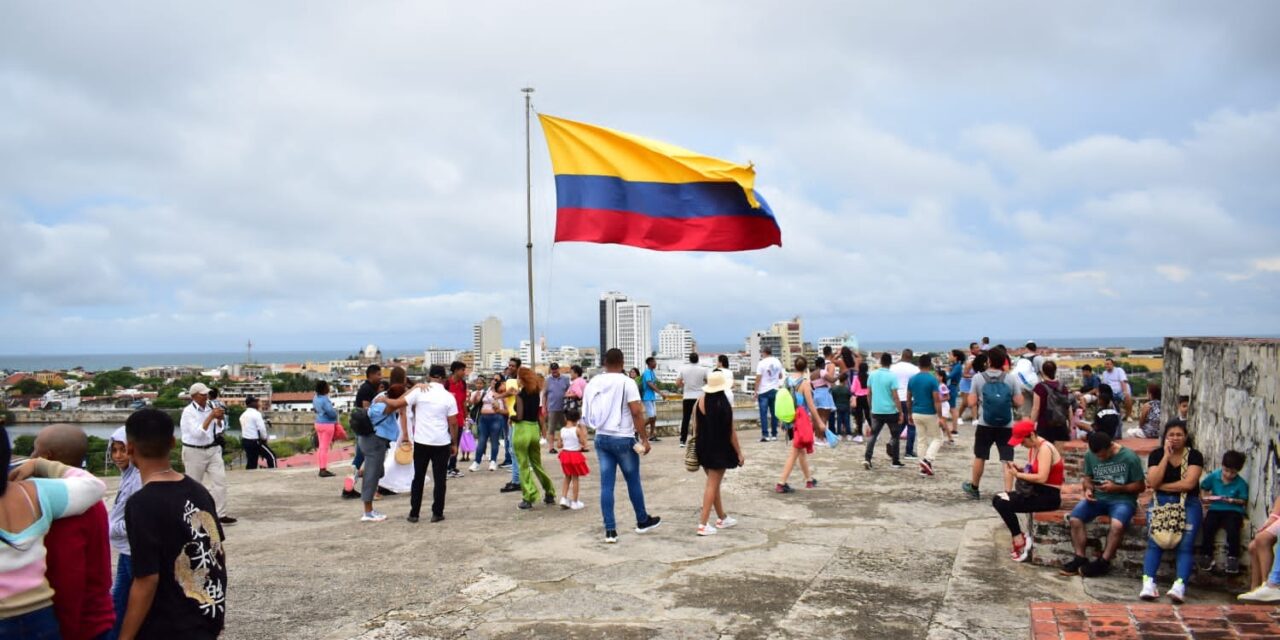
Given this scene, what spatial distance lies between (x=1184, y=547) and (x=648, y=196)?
7.27m

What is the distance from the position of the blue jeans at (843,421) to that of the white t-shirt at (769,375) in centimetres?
164

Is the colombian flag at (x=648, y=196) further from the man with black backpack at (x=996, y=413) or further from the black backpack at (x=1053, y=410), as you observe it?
the black backpack at (x=1053, y=410)

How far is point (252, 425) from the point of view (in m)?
14.1

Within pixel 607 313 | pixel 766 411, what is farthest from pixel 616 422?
pixel 607 313

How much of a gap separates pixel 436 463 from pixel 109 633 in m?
5.38

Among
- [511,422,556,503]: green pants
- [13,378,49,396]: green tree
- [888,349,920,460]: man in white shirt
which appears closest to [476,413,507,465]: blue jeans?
[511,422,556,503]: green pants

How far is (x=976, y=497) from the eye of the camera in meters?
9.76

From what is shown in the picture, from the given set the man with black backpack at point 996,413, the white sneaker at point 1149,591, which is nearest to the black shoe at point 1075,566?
the white sneaker at point 1149,591

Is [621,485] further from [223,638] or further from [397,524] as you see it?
[223,638]

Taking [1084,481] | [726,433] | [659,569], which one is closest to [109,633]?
[659,569]

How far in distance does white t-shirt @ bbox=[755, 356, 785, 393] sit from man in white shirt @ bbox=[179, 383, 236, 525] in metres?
9.00

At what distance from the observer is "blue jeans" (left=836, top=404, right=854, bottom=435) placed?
52.3 ft

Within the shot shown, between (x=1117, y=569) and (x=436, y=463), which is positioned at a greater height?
(x=436, y=463)

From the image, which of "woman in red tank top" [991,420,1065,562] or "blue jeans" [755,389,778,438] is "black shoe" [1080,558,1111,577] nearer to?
"woman in red tank top" [991,420,1065,562]
